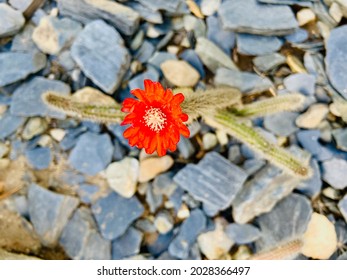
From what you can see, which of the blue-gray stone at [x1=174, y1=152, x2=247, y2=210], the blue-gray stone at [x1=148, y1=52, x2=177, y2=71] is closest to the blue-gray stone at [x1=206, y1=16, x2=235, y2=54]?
the blue-gray stone at [x1=148, y1=52, x2=177, y2=71]

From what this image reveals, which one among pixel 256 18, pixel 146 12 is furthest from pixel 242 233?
pixel 146 12

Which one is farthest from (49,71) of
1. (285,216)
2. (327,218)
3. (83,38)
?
(327,218)

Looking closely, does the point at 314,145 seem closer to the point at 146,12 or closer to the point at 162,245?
the point at 162,245

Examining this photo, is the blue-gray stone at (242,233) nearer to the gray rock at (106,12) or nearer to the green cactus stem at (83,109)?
the green cactus stem at (83,109)

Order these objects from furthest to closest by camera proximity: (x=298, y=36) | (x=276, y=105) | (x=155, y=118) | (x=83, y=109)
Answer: (x=298, y=36) < (x=276, y=105) < (x=83, y=109) < (x=155, y=118)

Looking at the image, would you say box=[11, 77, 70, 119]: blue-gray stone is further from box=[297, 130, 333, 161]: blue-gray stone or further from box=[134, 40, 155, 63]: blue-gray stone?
box=[297, 130, 333, 161]: blue-gray stone
